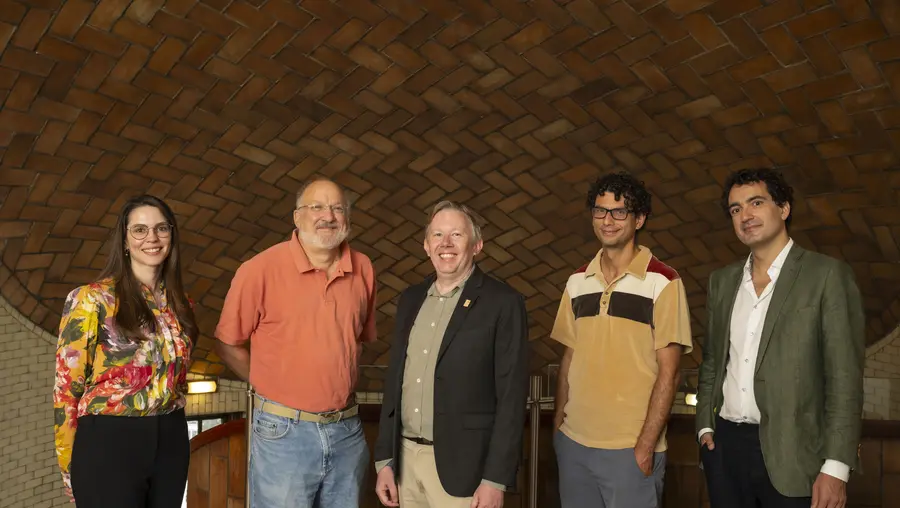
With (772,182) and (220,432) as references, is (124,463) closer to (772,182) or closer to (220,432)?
(220,432)

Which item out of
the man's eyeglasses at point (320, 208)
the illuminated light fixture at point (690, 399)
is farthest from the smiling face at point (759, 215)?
the man's eyeglasses at point (320, 208)

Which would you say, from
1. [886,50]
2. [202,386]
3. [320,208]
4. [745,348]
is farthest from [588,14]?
[202,386]

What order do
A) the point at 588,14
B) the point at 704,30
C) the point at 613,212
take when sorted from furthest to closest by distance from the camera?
the point at 588,14, the point at 704,30, the point at 613,212

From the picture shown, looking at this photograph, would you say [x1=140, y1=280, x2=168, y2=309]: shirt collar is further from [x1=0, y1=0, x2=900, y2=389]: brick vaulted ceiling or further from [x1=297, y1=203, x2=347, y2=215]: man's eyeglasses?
[x1=0, y1=0, x2=900, y2=389]: brick vaulted ceiling

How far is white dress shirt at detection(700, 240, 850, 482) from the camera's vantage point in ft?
5.91

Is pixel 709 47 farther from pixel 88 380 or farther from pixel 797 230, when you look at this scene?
pixel 88 380

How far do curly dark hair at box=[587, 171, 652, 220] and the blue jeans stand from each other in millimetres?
955

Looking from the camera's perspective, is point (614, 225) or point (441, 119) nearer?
point (614, 225)

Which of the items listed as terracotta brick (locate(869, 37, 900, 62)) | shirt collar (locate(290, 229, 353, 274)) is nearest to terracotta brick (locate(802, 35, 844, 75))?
terracotta brick (locate(869, 37, 900, 62))

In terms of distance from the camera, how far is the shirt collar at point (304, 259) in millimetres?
2014

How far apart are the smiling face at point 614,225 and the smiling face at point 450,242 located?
15.7 inches

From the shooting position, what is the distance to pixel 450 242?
182cm

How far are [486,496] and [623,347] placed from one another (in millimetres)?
532

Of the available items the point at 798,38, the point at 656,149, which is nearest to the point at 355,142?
the point at 656,149
